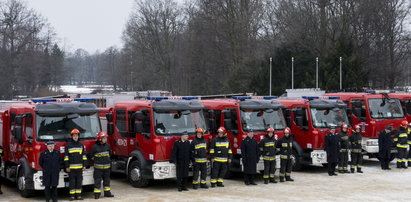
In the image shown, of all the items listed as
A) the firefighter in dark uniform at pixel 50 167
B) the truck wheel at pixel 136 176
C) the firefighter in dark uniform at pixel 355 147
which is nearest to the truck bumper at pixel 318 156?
the firefighter in dark uniform at pixel 355 147

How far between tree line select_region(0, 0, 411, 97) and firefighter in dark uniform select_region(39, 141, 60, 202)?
30.3 metres

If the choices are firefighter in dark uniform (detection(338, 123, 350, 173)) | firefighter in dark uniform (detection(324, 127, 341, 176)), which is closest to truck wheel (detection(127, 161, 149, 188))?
firefighter in dark uniform (detection(324, 127, 341, 176))

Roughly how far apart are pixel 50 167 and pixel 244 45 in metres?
38.2

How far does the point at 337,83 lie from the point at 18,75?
30.0m

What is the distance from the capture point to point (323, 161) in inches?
711

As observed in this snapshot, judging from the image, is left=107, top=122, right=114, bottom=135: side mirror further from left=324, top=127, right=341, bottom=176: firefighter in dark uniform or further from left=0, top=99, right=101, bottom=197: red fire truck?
left=324, top=127, right=341, bottom=176: firefighter in dark uniform

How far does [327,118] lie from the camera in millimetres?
18469

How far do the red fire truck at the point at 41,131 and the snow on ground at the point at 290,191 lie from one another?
65 centimetres

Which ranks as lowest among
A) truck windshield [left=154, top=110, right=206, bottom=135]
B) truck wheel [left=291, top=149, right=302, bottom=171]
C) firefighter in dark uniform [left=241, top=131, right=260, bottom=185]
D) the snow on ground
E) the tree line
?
the snow on ground

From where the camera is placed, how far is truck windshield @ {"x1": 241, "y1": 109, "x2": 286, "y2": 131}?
1673 cm

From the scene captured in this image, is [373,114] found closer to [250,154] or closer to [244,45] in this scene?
[250,154]

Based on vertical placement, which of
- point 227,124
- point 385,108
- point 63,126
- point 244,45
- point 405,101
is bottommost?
point 227,124

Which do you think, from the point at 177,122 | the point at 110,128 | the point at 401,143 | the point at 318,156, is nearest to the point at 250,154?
the point at 177,122

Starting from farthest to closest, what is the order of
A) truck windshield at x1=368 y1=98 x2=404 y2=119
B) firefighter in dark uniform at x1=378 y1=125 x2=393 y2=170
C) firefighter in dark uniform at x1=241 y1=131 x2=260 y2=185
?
truck windshield at x1=368 y1=98 x2=404 y2=119
firefighter in dark uniform at x1=378 y1=125 x2=393 y2=170
firefighter in dark uniform at x1=241 y1=131 x2=260 y2=185
